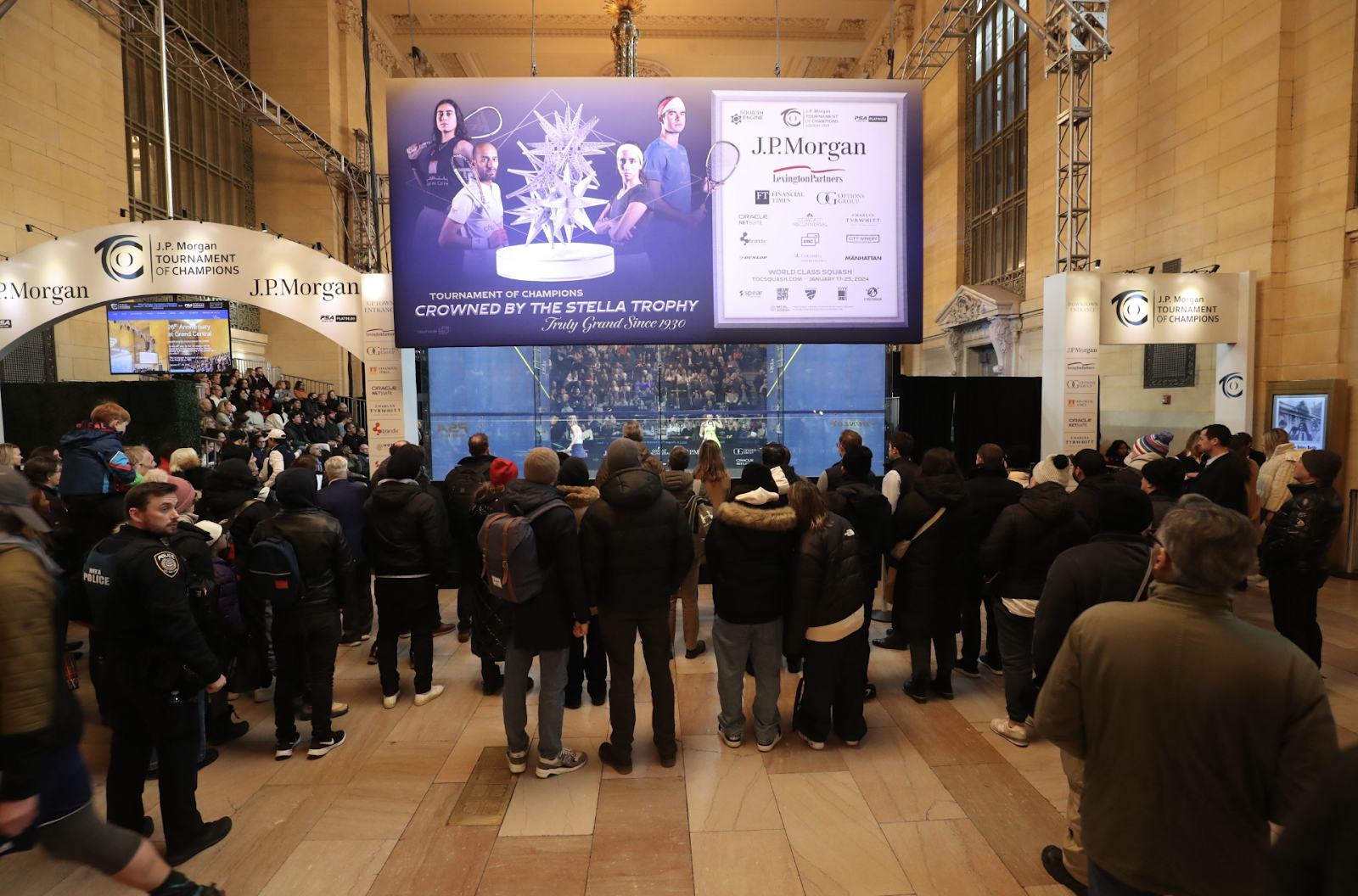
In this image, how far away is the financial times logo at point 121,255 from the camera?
7.34m

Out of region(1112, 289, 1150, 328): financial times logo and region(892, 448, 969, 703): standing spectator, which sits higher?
region(1112, 289, 1150, 328): financial times logo

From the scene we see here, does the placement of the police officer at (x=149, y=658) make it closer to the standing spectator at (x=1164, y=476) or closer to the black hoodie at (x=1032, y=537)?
the black hoodie at (x=1032, y=537)

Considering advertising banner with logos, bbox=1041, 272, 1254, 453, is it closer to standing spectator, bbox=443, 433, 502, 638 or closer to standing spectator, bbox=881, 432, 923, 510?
standing spectator, bbox=881, 432, 923, 510

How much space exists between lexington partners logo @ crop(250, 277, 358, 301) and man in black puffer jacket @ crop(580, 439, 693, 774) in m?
5.50

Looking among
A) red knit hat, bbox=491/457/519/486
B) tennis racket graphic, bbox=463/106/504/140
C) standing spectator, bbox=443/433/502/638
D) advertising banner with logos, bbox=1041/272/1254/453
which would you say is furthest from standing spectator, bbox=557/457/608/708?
advertising banner with logos, bbox=1041/272/1254/453

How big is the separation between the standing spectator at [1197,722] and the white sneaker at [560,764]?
2605 mm

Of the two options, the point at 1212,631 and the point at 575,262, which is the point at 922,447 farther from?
the point at 1212,631

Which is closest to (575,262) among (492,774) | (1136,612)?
(492,774)

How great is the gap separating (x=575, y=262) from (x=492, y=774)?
5.86 meters

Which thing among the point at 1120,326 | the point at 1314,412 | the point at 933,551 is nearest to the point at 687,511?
the point at 933,551

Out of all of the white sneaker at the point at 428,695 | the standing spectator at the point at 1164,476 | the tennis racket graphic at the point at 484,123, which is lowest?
the white sneaker at the point at 428,695

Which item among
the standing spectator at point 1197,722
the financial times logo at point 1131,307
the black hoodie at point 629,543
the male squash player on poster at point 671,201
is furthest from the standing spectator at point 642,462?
the financial times logo at point 1131,307

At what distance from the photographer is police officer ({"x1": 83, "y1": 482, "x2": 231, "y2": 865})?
8.73 feet

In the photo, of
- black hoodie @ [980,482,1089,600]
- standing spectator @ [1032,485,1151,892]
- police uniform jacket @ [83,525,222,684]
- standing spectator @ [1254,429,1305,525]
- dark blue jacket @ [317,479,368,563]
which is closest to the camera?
police uniform jacket @ [83,525,222,684]
